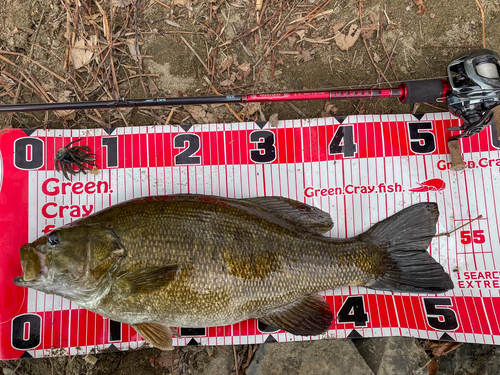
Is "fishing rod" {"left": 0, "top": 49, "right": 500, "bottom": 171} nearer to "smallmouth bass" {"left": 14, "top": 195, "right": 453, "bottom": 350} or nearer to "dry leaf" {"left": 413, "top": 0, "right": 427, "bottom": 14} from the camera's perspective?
"dry leaf" {"left": 413, "top": 0, "right": 427, "bottom": 14}

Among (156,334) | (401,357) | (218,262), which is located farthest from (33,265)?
(401,357)

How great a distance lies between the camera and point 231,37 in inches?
131

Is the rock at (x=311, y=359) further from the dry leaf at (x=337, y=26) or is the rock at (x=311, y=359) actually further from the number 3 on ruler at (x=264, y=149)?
the dry leaf at (x=337, y=26)

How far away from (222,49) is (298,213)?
1818 mm

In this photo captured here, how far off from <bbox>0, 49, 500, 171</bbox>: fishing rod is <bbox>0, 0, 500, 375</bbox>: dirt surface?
0.34 m

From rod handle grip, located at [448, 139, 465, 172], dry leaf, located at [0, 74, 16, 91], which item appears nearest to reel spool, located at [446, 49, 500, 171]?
rod handle grip, located at [448, 139, 465, 172]

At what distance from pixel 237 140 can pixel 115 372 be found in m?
2.48

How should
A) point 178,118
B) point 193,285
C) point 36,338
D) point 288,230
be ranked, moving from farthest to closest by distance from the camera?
point 178,118 → point 36,338 → point 288,230 → point 193,285

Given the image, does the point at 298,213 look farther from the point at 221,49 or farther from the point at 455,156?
the point at 221,49

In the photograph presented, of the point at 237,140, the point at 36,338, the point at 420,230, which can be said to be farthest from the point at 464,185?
the point at 36,338

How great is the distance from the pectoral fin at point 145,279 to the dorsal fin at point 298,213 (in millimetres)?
890

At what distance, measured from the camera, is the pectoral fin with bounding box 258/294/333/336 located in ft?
9.12

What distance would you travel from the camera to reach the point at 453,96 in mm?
2863

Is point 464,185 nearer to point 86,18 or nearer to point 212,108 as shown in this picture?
point 212,108
